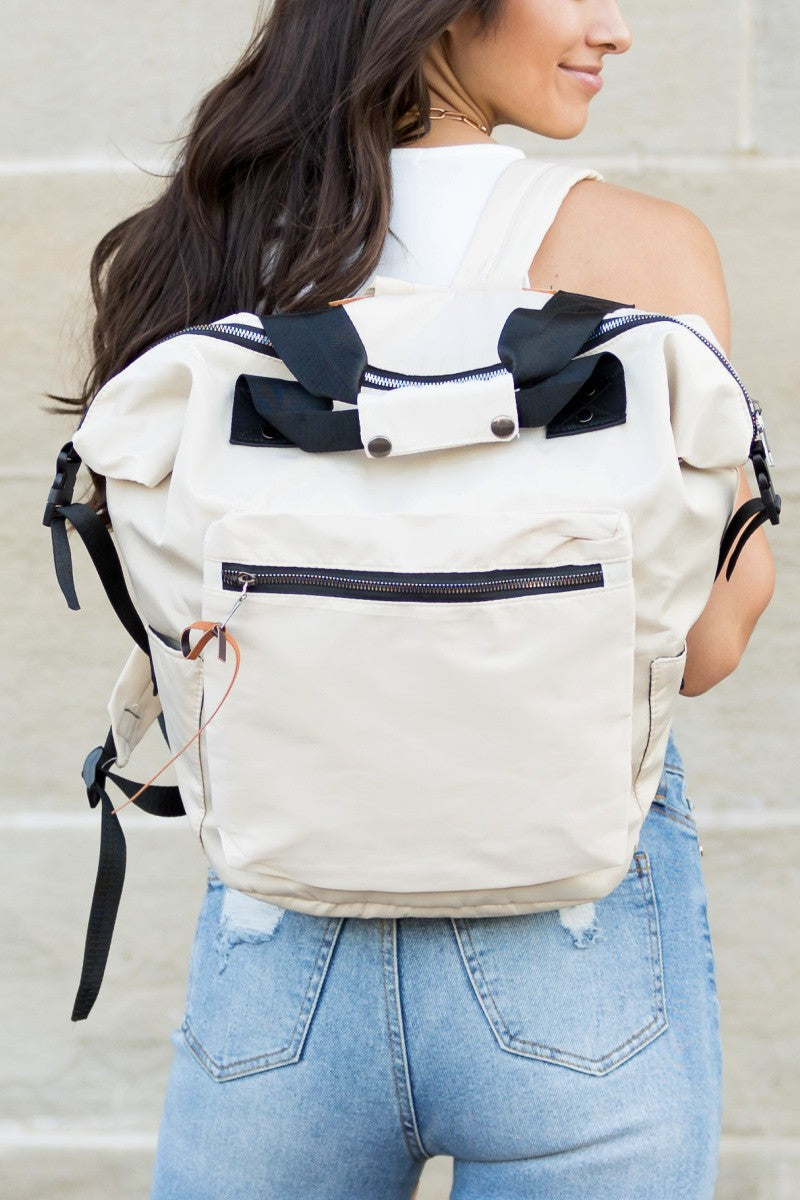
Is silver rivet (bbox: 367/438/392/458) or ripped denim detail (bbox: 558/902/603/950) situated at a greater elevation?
silver rivet (bbox: 367/438/392/458)

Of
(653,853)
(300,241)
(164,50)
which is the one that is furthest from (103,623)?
(653,853)

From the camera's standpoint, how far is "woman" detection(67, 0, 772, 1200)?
0.89 m

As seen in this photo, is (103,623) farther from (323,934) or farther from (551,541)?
(551,541)

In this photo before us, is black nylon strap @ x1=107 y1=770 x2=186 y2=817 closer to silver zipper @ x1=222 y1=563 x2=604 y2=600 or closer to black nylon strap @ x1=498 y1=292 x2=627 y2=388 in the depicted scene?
silver zipper @ x1=222 y1=563 x2=604 y2=600

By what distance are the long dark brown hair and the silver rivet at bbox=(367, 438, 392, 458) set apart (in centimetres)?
23

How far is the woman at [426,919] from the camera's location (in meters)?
0.89

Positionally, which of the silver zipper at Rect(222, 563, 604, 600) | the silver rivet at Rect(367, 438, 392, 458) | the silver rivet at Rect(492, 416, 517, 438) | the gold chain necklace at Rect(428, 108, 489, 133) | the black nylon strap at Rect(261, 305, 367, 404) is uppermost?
the gold chain necklace at Rect(428, 108, 489, 133)

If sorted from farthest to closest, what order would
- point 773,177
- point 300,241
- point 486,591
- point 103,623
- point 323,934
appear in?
1. point 103,623
2. point 773,177
3. point 300,241
4. point 323,934
5. point 486,591

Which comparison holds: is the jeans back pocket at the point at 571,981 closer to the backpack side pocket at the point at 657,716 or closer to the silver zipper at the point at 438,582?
the backpack side pocket at the point at 657,716

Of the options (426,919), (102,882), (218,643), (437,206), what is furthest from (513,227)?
(102,882)

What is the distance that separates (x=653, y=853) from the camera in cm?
100

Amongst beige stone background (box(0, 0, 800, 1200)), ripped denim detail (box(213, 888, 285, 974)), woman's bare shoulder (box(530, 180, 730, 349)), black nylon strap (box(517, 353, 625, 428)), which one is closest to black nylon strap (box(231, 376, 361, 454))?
black nylon strap (box(517, 353, 625, 428))

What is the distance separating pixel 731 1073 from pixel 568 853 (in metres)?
1.51

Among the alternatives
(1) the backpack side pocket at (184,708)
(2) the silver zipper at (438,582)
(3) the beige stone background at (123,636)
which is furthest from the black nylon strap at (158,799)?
(3) the beige stone background at (123,636)
